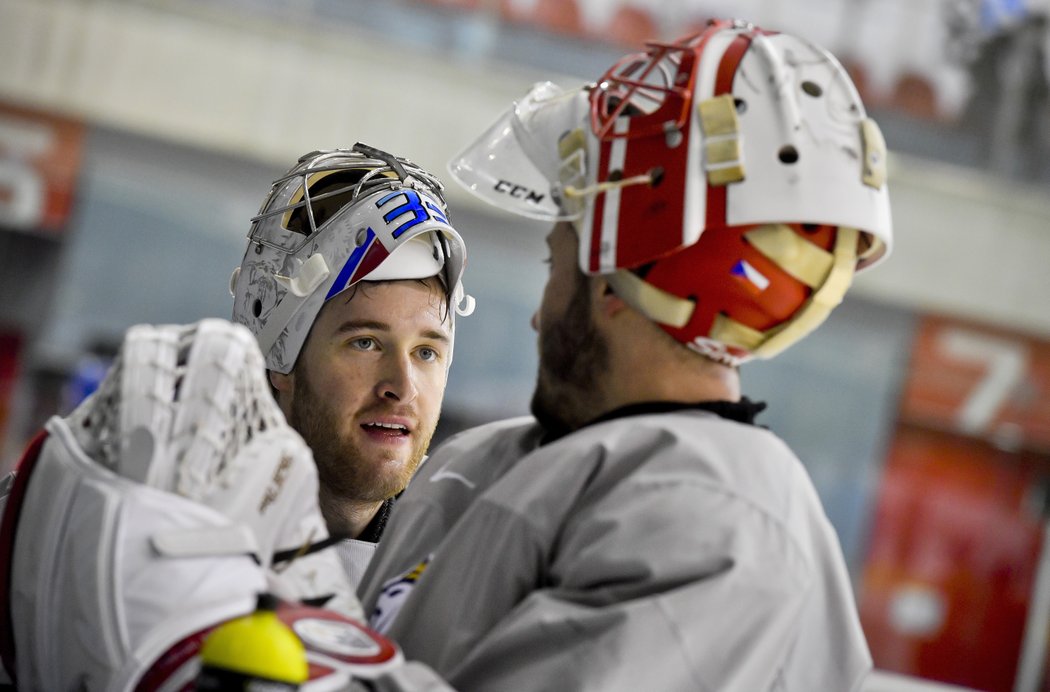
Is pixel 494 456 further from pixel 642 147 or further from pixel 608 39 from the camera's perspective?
pixel 608 39

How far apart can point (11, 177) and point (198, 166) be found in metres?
1.25

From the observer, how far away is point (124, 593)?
3.91 feet

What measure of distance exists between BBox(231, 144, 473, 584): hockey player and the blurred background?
606 cm

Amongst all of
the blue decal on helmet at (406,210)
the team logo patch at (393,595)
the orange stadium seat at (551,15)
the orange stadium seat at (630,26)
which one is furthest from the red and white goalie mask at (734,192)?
the orange stadium seat at (630,26)

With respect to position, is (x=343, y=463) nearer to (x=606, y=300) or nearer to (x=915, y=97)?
(x=606, y=300)

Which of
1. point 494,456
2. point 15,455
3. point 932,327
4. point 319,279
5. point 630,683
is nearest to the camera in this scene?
point 630,683

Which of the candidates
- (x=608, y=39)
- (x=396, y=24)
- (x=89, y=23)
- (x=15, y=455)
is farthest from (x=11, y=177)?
(x=608, y=39)

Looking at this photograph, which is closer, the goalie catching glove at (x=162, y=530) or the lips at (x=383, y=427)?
the goalie catching glove at (x=162, y=530)

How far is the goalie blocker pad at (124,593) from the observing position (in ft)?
3.90

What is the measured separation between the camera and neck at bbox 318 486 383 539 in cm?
226

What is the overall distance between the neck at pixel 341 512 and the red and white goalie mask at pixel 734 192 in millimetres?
995

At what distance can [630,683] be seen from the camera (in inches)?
47.7

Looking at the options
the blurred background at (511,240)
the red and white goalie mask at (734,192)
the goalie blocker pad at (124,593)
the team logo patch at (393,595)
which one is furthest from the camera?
the blurred background at (511,240)

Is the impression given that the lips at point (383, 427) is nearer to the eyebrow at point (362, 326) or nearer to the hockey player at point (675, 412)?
the eyebrow at point (362, 326)
